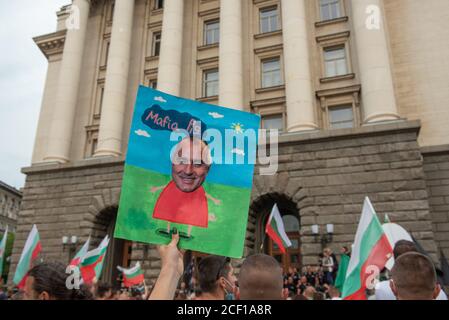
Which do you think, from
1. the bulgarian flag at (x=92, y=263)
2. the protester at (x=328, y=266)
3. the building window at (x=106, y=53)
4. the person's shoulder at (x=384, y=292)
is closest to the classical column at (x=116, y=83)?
the building window at (x=106, y=53)

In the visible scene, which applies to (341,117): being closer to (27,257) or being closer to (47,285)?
(27,257)

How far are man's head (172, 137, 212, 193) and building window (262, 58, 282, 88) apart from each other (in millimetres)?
17985

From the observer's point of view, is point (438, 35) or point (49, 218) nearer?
point (438, 35)

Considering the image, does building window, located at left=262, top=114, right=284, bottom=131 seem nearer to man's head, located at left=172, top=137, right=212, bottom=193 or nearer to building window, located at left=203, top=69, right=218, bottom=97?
building window, located at left=203, top=69, right=218, bottom=97

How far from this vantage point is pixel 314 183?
16484mm

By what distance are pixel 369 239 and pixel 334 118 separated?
45.4 ft

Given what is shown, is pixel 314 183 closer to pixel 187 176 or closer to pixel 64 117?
pixel 187 176

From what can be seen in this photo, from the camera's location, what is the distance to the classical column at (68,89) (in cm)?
2258

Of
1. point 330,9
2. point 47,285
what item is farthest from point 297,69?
point 47,285

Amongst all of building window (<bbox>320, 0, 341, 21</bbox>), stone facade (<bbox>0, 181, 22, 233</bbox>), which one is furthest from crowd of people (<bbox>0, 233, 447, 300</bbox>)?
stone facade (<bbox>0, 181, 22, 233</bbox>)

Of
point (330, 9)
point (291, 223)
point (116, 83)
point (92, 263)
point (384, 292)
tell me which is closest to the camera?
point (384, 292)

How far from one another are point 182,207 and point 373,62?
54.0ft

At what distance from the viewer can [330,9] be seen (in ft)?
71.1
